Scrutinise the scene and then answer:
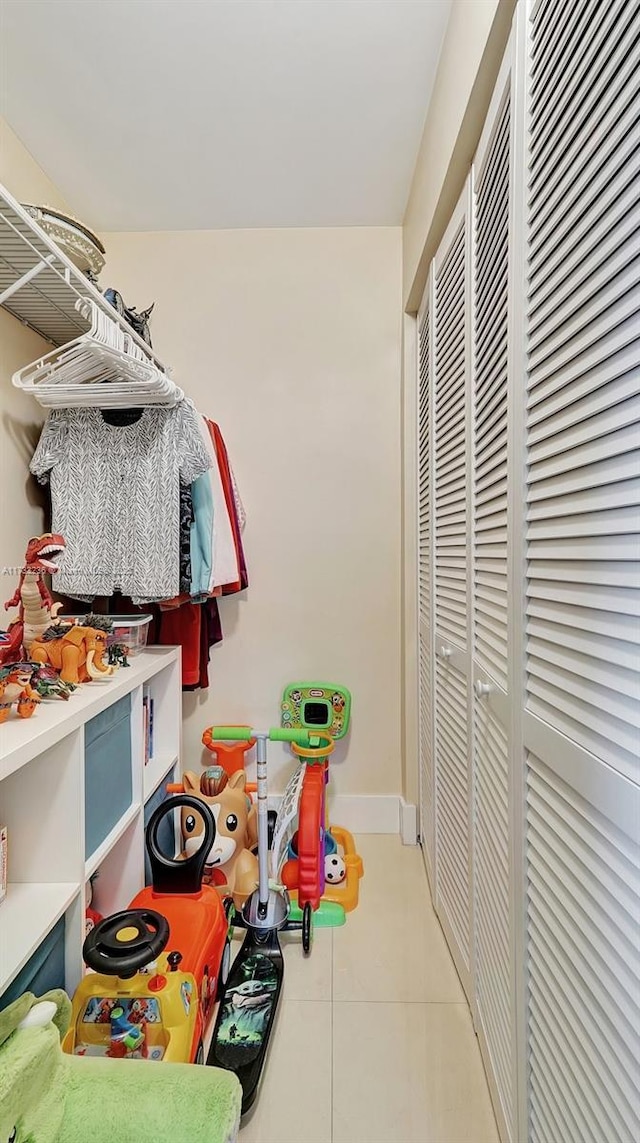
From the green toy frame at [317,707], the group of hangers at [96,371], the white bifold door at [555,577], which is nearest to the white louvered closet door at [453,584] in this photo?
the white bifold door at [555,577]

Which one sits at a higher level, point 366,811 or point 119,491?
point 119,491

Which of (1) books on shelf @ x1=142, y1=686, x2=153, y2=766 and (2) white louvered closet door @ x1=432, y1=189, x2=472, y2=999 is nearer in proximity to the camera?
(2) white louvered closet door @ x1=432, y1=189, x2=472, y2=999

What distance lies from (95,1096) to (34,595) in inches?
39.5

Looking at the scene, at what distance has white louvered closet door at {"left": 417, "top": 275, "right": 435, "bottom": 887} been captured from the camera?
1931 mm

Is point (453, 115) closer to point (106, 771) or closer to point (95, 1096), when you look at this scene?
point (106, 771)

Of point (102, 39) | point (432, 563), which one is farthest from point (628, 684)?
point (102, 39)

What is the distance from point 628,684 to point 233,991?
Result: 1.38 meters

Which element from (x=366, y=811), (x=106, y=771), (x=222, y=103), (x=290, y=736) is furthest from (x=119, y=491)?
(x=366, y=811)

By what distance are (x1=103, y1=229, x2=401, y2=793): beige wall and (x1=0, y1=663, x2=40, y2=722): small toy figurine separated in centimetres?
128

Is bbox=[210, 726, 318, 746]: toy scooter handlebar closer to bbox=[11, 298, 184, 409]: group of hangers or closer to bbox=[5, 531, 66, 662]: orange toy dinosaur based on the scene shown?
bbox=[5, 531, 66, 662]: orange toy dinosaur

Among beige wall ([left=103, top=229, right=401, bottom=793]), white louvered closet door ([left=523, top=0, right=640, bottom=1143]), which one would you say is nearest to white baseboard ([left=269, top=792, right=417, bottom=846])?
beige wall ([left=103, top=229, right=401, bottom=793])

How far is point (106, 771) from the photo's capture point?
1.45 metres

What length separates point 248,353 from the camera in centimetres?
243

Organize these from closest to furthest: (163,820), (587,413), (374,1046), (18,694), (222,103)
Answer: (587,413)
(18,694)
(374,1046)
(222,103)
(163,820)
